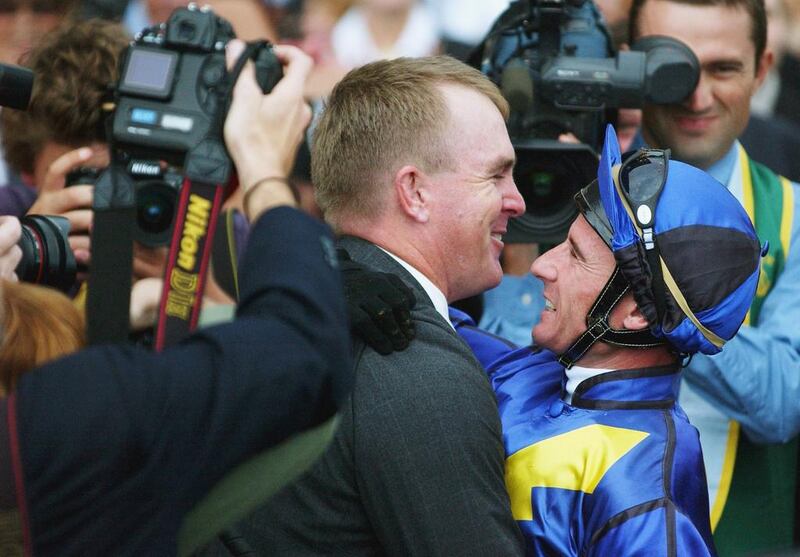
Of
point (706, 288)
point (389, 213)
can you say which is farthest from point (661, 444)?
point (389, 213)

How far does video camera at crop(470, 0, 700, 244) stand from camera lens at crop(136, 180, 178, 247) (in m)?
0.85

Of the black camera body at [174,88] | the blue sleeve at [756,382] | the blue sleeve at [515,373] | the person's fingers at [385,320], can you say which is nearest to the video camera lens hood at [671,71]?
the blue sleeve at [756,382]

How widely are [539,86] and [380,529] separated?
140cm

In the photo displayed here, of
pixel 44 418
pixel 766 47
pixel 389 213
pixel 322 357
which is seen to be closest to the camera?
pixel 44 418

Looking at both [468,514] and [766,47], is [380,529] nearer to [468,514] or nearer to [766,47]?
[468,514]

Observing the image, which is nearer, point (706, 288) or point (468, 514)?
point (468, 514)

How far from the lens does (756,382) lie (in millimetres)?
3227

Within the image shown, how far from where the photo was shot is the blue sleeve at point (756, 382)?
322cm

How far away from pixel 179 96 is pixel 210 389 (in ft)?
2.44

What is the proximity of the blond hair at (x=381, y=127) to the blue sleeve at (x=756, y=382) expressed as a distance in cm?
103

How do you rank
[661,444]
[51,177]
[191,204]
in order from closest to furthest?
[191,204], [661,444], [51,177]

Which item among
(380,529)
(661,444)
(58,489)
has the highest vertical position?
(58,489)

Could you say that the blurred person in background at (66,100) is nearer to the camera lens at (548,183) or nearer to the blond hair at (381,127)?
the blond hair at (381,127)

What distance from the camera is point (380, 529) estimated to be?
2262 millimetres
